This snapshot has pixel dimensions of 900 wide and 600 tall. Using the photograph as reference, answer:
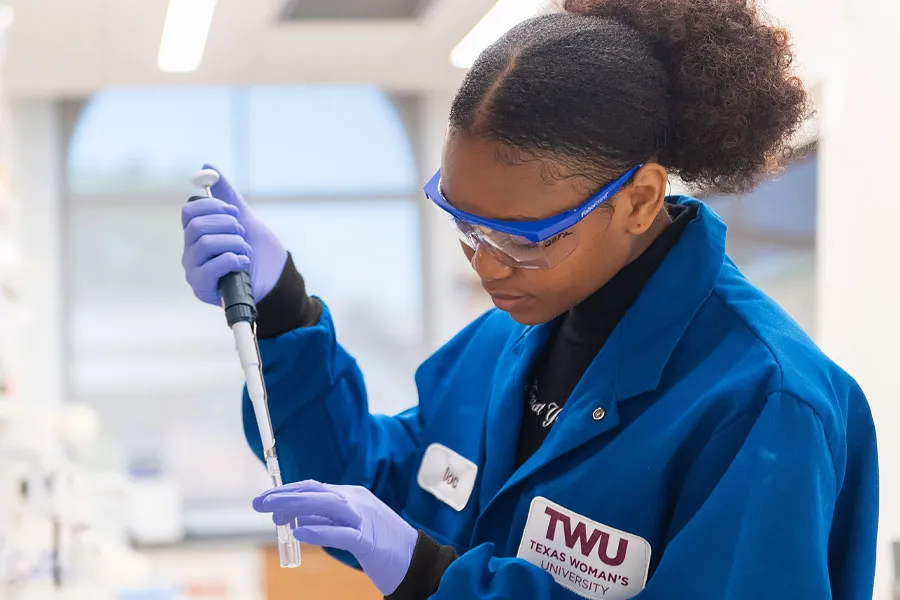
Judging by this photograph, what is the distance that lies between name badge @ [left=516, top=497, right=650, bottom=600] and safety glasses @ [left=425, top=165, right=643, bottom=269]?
0.87 ft

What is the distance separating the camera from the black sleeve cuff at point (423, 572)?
1103 millimetres

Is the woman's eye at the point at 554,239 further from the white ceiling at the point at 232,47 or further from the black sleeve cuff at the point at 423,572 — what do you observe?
the white ceiling at the point at 232,47

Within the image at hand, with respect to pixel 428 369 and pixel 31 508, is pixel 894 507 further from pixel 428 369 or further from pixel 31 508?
pixel 31 508

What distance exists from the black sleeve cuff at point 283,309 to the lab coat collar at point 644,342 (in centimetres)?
36

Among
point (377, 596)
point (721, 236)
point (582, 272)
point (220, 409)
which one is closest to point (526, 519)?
point (582, 272)

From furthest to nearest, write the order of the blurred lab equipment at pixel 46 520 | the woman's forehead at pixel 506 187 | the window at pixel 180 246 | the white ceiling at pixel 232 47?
the window at pixel 180 246
the white ceiling at pixel 232 47
the blurred lab equipment at pixel 46 520
the woman's forehead at pixel 506 187

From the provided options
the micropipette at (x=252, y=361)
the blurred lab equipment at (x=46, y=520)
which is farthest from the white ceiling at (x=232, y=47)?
the micropipette at (x=252, y=361)

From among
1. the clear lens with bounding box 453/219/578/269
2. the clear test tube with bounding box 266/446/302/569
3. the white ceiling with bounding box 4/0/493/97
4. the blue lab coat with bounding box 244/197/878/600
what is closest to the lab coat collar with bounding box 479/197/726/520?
the blue lab coat with bounding box 244/197/878/600

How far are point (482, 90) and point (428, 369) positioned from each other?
1.66 ft

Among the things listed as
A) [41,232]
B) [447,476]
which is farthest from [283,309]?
[41,232]

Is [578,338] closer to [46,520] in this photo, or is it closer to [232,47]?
[46,520]

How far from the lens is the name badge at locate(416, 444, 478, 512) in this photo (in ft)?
4.23

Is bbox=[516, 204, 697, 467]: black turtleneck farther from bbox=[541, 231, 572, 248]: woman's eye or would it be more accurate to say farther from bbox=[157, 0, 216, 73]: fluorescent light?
bbox=[157, 0, 216, 73]: fluorescent light

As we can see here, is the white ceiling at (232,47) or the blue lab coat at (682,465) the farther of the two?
the white ceiling at (232,47)
